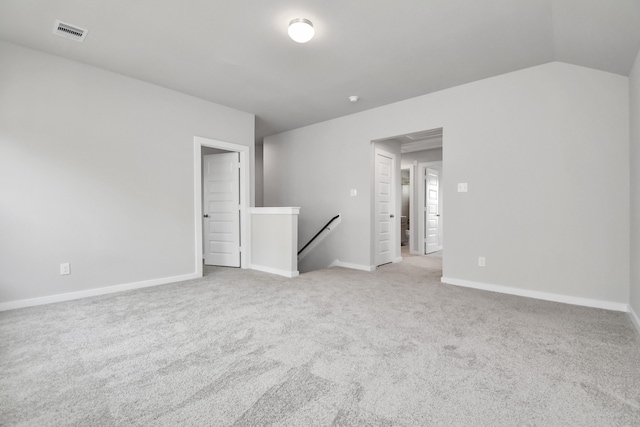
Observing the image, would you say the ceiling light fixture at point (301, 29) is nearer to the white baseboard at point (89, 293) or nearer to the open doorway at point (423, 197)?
the white baseboard at point (89, 293)

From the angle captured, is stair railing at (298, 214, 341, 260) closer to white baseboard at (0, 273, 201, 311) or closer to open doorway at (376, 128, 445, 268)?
white baseboard at (0, 273, 201, 311)

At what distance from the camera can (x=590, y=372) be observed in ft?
5.91

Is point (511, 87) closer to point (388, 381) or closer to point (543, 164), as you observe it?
point (543, 164)

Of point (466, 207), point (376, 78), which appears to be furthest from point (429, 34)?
point (466, 207)

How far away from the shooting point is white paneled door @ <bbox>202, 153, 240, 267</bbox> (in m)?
5.11

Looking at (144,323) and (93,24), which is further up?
(93,24)

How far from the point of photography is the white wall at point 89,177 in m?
3.00

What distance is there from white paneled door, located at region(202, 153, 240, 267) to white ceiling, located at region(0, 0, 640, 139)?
147 cm

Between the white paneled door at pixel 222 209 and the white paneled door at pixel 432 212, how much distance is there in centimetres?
454

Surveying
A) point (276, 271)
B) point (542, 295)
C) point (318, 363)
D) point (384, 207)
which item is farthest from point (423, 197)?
point (318, 363)

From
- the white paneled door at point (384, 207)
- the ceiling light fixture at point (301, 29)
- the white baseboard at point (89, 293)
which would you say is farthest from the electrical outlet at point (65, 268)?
the white paneled door at point (384, 207)

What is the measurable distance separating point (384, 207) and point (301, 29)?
3.65 m

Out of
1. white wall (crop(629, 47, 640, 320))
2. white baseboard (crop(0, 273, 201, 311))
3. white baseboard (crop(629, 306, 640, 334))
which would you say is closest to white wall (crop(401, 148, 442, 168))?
white wall (crop(629, 47, 640, 320))

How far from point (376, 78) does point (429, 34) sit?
100cm
